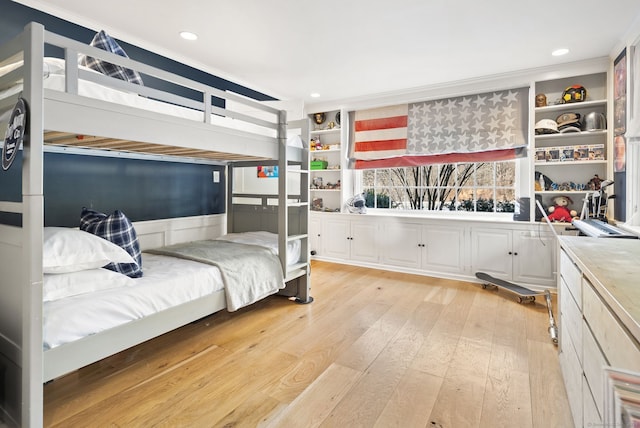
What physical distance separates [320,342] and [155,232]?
194 cm

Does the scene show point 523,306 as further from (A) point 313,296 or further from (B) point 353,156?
(B) point 353,156

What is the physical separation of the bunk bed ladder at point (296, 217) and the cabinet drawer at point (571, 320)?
197 centimetres

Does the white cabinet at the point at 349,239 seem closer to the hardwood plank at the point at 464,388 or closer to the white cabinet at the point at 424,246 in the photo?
the white cabinet at the point at 424,246

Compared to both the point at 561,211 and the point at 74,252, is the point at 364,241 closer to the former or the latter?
the point at 561,211

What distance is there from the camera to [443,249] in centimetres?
407

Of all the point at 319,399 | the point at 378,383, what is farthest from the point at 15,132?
the point at 378,383

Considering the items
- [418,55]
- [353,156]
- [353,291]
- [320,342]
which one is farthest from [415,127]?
Answer: [320,342]

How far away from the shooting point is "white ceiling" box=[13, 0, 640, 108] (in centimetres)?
239

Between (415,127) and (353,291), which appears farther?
(415,127)

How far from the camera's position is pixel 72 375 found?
1887 millimetres

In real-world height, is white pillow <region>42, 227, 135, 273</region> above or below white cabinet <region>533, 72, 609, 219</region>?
below

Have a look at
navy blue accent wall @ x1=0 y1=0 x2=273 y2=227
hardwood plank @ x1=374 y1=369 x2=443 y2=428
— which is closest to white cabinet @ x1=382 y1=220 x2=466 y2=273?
navy blue accent wall @ x1=0 y1=0 x2=273 y2=227

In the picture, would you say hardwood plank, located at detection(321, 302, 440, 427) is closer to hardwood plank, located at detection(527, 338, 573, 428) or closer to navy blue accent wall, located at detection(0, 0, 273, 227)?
hardwood plank, located at detection(527, 338, 573, 428)

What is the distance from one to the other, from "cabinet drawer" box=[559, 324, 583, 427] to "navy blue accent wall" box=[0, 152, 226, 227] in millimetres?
3033
